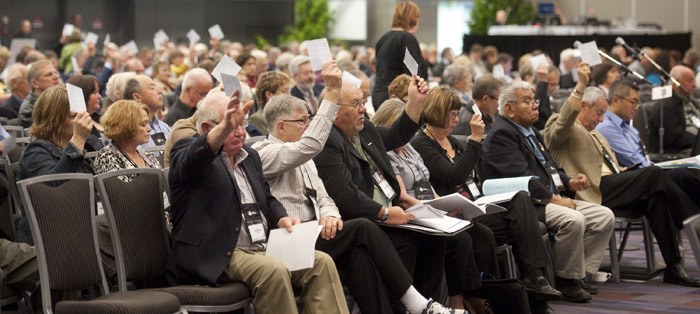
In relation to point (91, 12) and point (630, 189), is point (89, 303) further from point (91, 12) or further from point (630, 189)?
point (91, 12)

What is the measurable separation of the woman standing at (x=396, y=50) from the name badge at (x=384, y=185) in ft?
11.1

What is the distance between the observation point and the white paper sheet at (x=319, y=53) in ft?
17.2

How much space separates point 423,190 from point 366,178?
56 cm

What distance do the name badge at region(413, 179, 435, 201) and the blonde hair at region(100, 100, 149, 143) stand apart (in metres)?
1.57

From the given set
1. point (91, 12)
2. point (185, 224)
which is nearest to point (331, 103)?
point (185, 224)

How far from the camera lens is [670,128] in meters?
9.73

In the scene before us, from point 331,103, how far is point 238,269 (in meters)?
0.91

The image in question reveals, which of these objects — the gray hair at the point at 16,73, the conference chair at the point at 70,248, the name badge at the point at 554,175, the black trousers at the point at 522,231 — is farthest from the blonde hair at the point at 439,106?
the gray hair at the point at 16,73

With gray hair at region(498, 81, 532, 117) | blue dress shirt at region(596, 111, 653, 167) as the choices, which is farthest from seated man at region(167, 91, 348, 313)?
blue dress shirt at region(596, 111, 653, 167)

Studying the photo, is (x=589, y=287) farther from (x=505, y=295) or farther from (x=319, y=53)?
(x=319, y=53)

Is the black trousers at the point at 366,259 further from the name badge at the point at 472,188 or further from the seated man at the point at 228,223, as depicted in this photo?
the name badge at the point at 472,188

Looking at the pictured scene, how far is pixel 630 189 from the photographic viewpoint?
7289mm

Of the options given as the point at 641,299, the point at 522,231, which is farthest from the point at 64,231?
the point at 641,299

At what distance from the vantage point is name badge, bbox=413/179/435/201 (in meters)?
6.15
